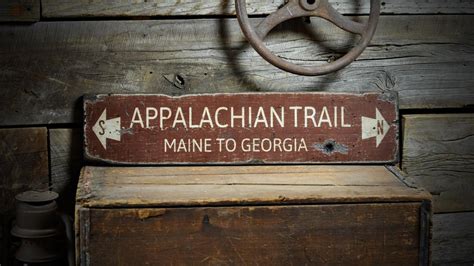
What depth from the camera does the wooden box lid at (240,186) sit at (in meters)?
1.44

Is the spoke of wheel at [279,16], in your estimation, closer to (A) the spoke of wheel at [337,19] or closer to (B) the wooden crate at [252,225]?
(A) the spoke of wheel at [337,19]

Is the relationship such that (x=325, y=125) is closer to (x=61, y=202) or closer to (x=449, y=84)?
(x=449, y=84)

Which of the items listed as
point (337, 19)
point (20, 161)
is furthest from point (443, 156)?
point (20, 161)

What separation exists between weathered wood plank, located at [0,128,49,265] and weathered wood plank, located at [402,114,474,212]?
1.10 m

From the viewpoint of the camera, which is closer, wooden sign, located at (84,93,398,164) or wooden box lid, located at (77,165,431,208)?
wooden box lid, located at (77,165,431,208)

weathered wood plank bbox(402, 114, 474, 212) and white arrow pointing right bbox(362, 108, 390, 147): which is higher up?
white arrow pointing right bbox(362, 108, 390, 147)

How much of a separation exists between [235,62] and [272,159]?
1.01 ft

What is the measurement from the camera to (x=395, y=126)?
5.97 ft

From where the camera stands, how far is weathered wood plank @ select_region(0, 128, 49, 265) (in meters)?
1.75

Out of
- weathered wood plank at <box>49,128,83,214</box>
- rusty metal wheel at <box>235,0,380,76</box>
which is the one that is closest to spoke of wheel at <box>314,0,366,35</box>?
rusty metal wheel at <box>235,0,380,76</box>

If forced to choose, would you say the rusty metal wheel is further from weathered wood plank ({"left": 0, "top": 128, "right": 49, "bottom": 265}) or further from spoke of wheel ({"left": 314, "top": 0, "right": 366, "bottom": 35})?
weathered wood plank ({"left": 0, "top": 128, "right": 49, "bottom": 265})

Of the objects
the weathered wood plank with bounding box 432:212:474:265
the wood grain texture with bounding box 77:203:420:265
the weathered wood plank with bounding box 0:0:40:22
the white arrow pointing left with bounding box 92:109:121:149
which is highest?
the weathered wood plank with bounding box 0:0:40:22

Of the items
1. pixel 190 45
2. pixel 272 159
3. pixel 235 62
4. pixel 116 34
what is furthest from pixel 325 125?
pixel 116 34

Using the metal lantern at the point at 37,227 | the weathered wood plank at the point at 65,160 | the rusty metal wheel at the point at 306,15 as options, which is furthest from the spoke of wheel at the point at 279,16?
the metal lantern at the point at 37,227
